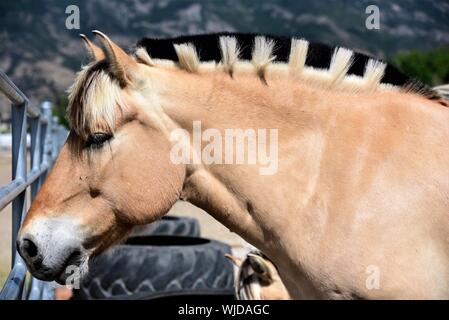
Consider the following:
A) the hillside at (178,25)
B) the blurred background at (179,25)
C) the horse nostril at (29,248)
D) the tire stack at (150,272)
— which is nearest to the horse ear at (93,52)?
the horse nostril at (29,248)

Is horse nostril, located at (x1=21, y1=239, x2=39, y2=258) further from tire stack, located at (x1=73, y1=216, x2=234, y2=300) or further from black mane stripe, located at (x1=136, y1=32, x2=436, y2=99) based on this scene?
tire stack, located at (x1=73, y1=216, x2=234, y2=300)

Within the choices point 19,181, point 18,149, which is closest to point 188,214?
point 18,149

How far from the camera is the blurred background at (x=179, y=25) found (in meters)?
86.7

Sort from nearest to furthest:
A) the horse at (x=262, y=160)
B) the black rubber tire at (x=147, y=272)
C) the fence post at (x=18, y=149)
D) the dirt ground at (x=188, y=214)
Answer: the horse at (x=262, y=160) < the fence post at (x=18, y=149) < the black rubber tire at (x=147, y=272) < the dirt ground at (x=188, y=214)

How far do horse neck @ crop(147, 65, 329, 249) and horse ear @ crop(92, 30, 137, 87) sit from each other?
150 mm

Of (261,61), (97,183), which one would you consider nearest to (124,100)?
(97,183)

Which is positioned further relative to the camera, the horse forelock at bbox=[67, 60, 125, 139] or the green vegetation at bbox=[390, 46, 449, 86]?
the green vegetation at bbox=[390, 46, 449, 86]

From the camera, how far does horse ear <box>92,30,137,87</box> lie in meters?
2.59

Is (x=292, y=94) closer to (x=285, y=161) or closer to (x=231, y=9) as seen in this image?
(x=285, y=161)

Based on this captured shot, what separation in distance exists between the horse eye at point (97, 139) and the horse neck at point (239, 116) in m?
0.29

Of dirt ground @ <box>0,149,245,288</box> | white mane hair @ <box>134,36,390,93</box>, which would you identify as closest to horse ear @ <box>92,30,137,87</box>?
white mane hair @ <box>134,36,390,93</box>

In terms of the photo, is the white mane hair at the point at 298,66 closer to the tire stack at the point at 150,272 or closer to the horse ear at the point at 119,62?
the horse ear at the point at 119,62

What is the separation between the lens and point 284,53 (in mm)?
2795

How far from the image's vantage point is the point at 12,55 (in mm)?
93000
